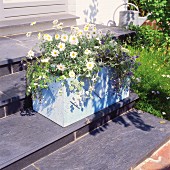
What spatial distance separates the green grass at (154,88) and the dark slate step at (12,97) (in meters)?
1.35

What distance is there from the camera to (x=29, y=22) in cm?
471

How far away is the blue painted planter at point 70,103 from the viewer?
2551 millimetres

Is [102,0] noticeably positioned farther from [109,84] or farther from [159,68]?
[109,84]

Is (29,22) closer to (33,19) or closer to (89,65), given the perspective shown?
(33,19)

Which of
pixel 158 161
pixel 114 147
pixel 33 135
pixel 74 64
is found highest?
pixel 74 64

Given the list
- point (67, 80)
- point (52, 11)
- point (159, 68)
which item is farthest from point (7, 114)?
point (52, 11)

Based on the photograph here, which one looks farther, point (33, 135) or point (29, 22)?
point (29, 22)

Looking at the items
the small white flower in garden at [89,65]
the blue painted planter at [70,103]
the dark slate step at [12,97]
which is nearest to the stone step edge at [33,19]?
the dark slate step at [12,97]

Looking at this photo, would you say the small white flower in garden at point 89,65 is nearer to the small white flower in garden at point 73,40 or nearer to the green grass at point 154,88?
the small white flower in garden at point 73,40

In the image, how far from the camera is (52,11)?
5.35 meters

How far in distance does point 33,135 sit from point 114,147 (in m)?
0.75

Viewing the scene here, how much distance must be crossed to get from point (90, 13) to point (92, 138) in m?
3.70

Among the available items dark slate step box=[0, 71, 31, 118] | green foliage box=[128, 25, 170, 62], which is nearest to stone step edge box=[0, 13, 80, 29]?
green foliage box=[128, 25, 170, 62]

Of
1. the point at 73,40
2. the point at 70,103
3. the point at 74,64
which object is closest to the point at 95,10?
the point at 73,40
